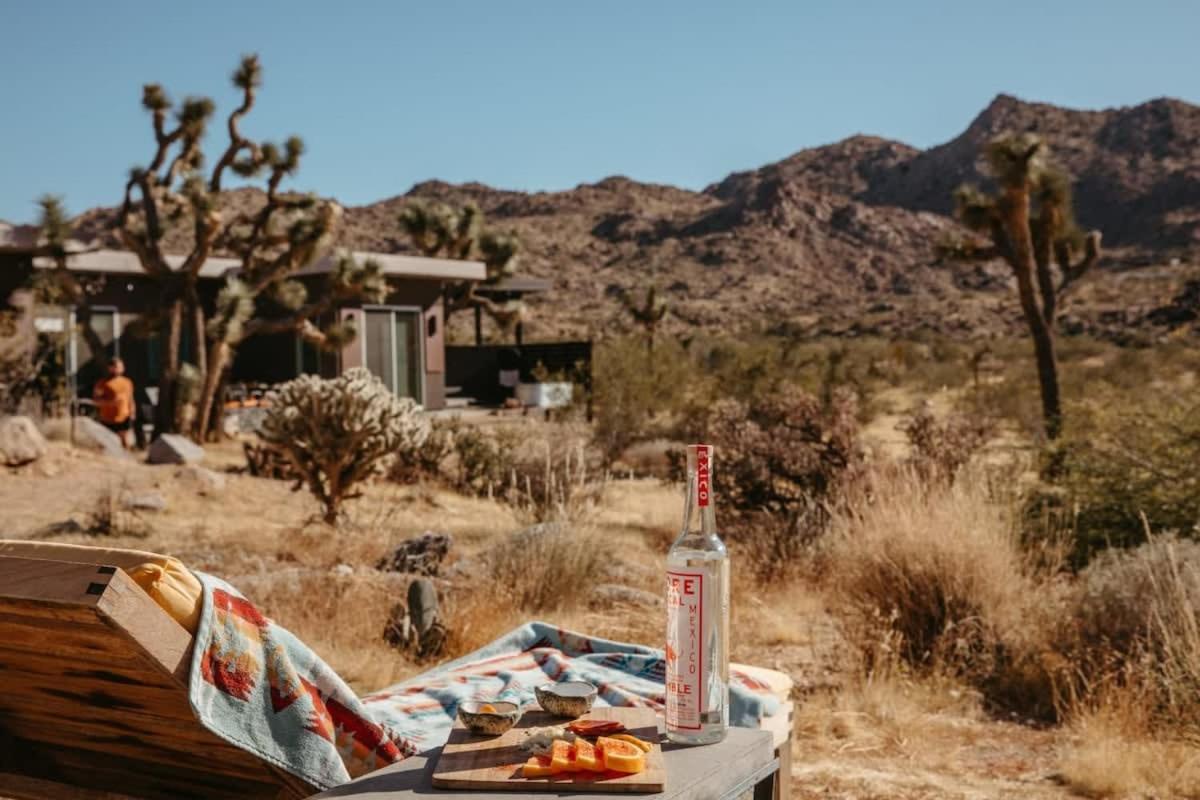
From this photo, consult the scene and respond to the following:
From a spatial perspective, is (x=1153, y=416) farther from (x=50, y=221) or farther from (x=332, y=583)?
(x=50, y=221)

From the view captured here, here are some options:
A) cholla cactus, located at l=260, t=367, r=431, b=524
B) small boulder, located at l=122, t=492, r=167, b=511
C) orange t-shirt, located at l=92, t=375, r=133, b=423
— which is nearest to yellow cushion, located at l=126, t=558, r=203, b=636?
cholla cactus, located at l=260, t=367, r=431, b=524

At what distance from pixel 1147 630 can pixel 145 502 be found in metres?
9.39

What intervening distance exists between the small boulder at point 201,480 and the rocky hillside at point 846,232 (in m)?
35.6

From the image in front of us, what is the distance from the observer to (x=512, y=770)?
6.82 feet

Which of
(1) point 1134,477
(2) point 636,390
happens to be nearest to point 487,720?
(1) point 1134,477

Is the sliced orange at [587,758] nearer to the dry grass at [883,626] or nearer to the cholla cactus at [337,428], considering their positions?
the dry grass at [883,626]

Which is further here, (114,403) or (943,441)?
(114,403)

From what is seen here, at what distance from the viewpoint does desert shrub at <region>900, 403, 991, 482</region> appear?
952cm

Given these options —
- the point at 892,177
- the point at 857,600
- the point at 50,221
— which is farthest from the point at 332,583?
the point at 892,177

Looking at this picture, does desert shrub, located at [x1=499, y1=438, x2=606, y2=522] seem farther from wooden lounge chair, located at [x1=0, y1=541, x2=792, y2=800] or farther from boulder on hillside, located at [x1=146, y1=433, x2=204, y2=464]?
wooden lounge chair, located at [x1=0, y1=541, x2=792, y2=800]

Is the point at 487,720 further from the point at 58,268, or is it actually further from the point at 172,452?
the point at 58,268

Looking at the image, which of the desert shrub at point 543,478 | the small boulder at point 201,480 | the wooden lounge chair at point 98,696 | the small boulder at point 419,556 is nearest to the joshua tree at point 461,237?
the desert shrub at point 543,478

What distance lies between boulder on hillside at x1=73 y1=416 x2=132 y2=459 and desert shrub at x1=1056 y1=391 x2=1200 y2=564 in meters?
12.0

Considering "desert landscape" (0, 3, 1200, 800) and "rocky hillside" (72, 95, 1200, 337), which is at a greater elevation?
"rocky hillside" (72, 95, 1200, 337)
